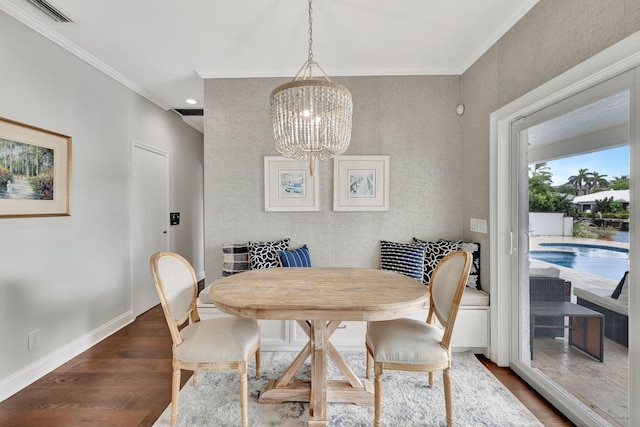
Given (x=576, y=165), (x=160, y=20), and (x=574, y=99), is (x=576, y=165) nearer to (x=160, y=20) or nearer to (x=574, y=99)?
(x=574, y=99)

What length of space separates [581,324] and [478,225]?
1045mm

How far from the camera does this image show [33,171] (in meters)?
2.10

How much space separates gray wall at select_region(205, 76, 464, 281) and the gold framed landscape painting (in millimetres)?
1103

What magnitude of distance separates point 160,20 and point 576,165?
9.62 feet

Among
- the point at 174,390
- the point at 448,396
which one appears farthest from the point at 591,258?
the point at 174,390

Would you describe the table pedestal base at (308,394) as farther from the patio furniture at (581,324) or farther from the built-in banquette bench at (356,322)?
the patio furniture at (581,324)

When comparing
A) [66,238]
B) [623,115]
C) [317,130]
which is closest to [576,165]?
[623,115]

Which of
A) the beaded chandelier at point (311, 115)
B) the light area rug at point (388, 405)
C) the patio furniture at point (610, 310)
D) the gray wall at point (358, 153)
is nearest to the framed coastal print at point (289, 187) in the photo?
the gray wall at point (358, 153)

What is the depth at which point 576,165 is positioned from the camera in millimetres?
1703

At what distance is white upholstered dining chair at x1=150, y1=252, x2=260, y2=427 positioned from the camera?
159 cm

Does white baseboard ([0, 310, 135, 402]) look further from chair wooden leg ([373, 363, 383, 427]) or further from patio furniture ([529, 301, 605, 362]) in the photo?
patio furniture ([529, 301, 605, 362])

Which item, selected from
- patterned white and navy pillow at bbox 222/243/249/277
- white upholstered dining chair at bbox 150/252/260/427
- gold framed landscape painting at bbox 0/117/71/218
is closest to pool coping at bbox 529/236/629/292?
white upholstered dining chair at bbox 150/252/260/427

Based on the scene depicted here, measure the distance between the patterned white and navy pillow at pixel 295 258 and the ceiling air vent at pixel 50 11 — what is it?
7.66 ft

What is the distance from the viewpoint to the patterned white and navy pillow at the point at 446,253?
2559mm
